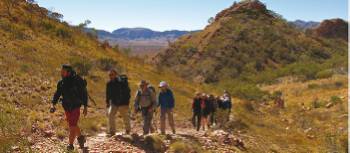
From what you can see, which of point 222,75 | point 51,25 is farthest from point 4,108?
point 222,75

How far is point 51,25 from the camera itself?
1270 inches

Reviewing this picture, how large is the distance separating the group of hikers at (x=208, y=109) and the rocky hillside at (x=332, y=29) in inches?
3883

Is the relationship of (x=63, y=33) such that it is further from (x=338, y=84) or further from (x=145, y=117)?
(x=338, y=84)

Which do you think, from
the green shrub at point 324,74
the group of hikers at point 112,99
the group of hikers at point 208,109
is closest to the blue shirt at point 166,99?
the group of hikers at point 112,99

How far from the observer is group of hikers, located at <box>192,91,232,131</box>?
51.3 ft

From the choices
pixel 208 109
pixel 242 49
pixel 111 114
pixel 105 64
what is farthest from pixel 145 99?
pixel 242 49

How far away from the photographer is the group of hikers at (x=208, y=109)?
15630 mm

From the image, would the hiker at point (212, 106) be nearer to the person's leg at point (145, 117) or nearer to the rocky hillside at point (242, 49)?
the person's leg at point (145, 117)

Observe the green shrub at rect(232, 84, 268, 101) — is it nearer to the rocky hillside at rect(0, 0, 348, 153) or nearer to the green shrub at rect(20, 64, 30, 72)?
the rocky hillside at rect(0, 0, 348, 153)

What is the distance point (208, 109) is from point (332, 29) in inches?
4107

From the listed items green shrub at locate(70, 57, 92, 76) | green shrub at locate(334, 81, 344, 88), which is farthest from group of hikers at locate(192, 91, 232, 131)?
green shrub at locate(334, 81, 344, 88)

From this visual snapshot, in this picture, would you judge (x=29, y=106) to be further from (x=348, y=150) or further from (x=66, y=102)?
(x=348, y=150)

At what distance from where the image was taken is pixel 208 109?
16.1 meters

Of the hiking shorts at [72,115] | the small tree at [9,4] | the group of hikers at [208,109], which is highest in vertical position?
the small tree at [9,4]
